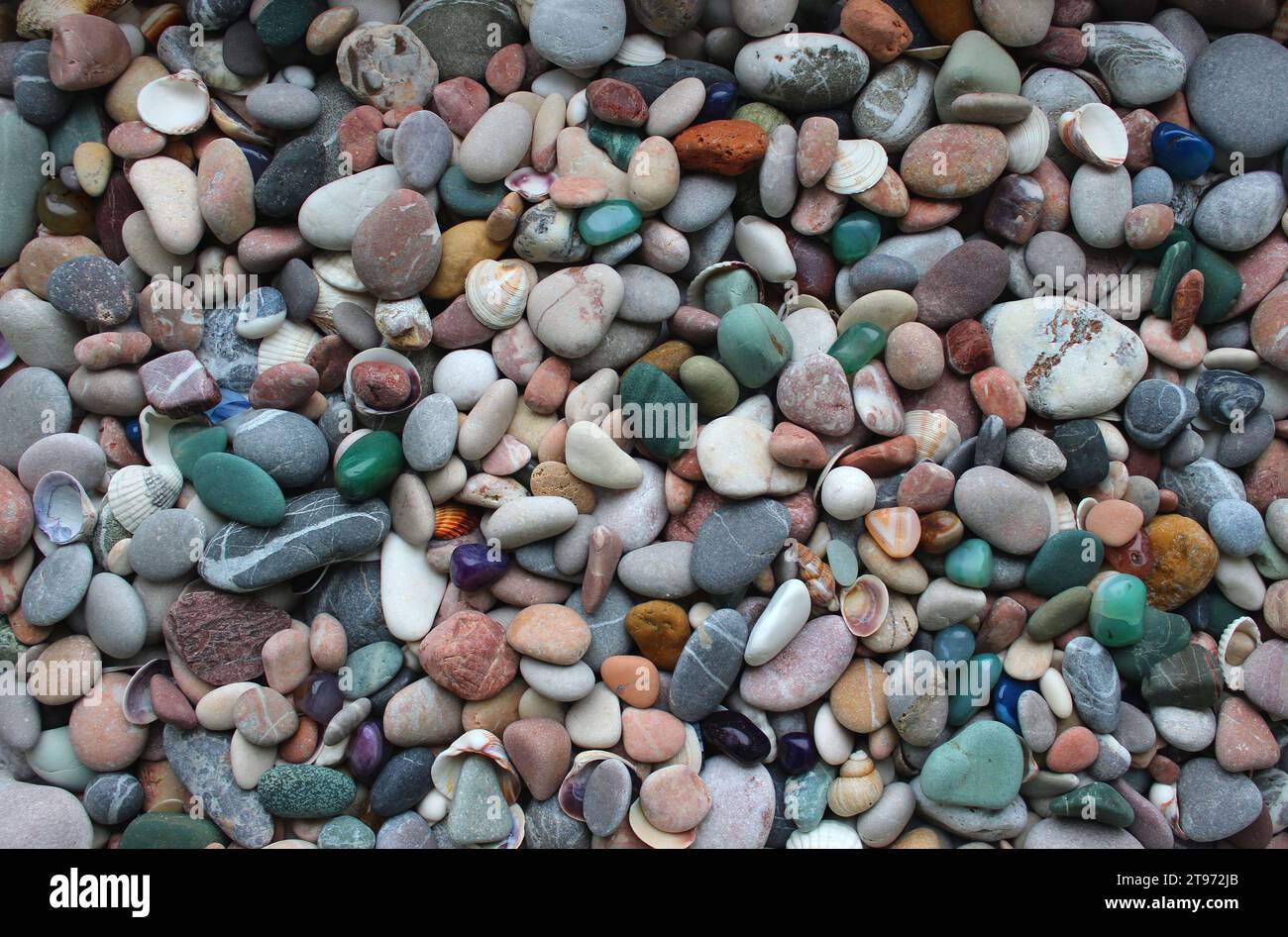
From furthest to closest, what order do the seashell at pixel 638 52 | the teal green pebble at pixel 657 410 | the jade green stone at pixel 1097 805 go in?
the seashell at pixel 638 52 < the teal green pebble at pixel 657 410 < the jade green stone at pixel 1097 805

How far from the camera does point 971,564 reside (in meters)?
1.68

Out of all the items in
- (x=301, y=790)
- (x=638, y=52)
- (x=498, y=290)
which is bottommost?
(x=301, y=790)

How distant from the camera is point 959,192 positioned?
1761 millimetres

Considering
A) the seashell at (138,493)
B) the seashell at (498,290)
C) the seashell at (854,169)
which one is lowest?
the seashell at (138,493)

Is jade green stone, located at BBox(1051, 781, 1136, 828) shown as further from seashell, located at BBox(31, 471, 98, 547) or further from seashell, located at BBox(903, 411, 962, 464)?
seashell, located at BBox(31, 471, 98, 547)

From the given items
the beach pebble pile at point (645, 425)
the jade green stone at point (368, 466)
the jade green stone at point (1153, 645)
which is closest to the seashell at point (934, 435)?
the beach pebble pile at point (645, 425)

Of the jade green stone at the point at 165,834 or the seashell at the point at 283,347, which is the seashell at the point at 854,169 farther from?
the jade green stone at the point at 165,834

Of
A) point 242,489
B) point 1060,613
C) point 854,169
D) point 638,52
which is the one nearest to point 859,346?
point 854,169

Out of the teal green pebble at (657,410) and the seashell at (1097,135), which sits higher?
the seashell at (1097,135)

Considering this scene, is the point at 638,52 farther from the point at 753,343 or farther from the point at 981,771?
the point at 981,771

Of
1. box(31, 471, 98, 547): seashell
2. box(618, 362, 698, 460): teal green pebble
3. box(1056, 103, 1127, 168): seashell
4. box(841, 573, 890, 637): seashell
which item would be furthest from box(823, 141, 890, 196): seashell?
box(31, 471, 98, 547): seashell

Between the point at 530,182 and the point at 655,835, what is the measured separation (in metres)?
1.22

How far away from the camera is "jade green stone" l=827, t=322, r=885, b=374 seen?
174 centimetres

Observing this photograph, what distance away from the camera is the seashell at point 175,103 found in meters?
1.79
